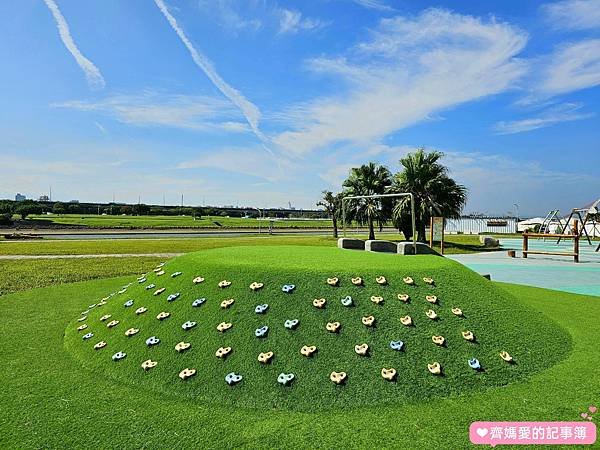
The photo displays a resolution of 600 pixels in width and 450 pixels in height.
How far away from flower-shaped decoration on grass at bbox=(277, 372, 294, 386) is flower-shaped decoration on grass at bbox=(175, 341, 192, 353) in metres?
1.55

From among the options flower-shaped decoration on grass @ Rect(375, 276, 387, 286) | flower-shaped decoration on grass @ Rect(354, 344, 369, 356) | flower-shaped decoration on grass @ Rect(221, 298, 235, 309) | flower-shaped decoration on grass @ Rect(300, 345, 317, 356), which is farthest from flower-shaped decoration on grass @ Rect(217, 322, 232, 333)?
flower-shaped decoration on grass @ Rect(375, 276, 387, 286)

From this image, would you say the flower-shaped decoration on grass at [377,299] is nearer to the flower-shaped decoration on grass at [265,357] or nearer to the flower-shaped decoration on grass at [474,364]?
the flower-shaped decoration on grass at [474,364]

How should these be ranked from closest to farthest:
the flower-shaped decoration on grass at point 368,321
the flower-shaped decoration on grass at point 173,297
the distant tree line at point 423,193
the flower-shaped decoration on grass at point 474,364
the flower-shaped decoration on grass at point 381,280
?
the flower-shaped decoration on grass at point 474,364, the flower-shaped decoration on grass at point 368,321, the flower-shaped decoration on grass at point 381,280, the flower-shaped decoration on grass at point 173,297, the distant tree line at point 423,193

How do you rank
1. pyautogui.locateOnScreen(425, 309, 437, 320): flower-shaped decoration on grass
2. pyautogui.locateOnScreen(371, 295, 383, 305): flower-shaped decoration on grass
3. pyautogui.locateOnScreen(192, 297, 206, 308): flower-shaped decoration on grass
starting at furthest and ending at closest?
pyautogui.locateOnScreen(192, 297, 206, 308): flower-shaped decoration on grass, pyautogui.locateOnScreen(371, 295, 383, 305): flower-shaped decoration on grass, pyautogui.locateOnScreen(425, 309, 437, 320): flower-shaped decoration on grass

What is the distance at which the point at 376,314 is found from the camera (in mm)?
6859

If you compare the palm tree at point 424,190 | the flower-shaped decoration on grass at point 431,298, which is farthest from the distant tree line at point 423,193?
the flower-shaped decoration on grass at point 431,298

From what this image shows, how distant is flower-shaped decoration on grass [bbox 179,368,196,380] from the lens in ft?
19.3

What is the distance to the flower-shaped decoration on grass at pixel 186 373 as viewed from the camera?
5.88m

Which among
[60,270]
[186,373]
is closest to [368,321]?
[186,373]

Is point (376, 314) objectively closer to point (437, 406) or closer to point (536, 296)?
point (437, 406)

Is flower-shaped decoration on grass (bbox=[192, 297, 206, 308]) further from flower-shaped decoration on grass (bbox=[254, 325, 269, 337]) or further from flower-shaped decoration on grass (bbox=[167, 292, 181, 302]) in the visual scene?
flower-shaped decoration on grass (bbox=[254, 325, 269, 337])

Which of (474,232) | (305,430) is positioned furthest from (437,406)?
(474,232)

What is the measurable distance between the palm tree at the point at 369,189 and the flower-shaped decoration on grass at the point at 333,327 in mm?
28336

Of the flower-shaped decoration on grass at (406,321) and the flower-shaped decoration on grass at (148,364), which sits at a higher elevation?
the flower-shaped decoration on grass at (406,321)
